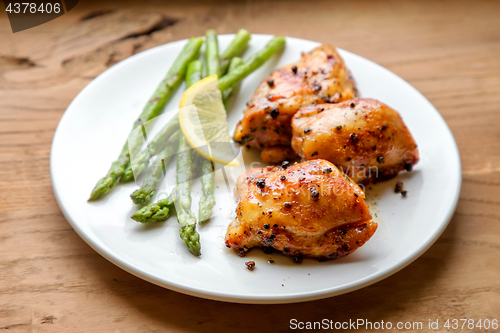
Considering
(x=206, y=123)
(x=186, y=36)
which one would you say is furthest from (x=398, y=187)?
(x=186, y=36)

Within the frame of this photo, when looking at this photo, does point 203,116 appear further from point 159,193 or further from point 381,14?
point 381,14

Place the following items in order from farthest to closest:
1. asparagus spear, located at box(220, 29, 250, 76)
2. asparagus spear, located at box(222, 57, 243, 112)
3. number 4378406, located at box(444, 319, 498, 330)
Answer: asparagus spear, located at box(220, 29, 250, 76), asparagus spear, located at box(222, 57, 243, 112), number 4378406, located at box(444, 319, 498, 330)

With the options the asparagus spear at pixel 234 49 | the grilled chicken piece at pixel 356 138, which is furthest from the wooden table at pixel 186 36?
the asparagus spear at pixel 234 49

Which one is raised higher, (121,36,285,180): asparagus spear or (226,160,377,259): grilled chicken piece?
(121,36,285,180): asparagus spear

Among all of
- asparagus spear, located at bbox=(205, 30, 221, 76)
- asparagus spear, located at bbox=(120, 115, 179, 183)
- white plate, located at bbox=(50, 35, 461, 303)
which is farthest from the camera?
asparagus spear, located at bbox=(205, 30, 221, 76)

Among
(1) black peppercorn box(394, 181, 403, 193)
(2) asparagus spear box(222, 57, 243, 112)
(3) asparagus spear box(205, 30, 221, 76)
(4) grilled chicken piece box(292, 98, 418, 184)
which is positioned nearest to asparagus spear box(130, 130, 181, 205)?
(2) asparagus spear box(222, 57, 243, 112)

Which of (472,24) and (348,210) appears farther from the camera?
(472,24)

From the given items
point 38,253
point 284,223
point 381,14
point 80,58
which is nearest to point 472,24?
point 381,14

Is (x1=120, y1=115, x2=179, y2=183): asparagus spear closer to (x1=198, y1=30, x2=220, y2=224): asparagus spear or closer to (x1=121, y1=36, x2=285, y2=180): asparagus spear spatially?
(x1=198, y1=30, x2=220, y2=224): asparagus spear
